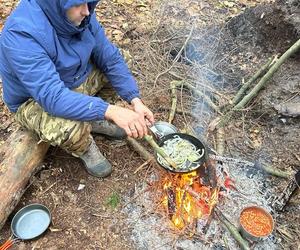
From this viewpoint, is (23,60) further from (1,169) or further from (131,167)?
(131,167)

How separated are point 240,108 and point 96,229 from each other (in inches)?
85.4

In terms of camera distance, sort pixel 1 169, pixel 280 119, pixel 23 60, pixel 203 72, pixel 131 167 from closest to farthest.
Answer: pixel 23 60
pixel 1 169
pixel 131 167
pixel 280 119
pixel 203 72

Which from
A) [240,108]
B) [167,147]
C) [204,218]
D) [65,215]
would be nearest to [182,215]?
[204,218]

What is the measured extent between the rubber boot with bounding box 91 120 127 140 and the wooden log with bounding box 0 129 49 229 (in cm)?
65

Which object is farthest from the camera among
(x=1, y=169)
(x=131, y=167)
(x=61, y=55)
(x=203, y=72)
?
(x=203, y=72)

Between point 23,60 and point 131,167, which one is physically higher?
point 23,60

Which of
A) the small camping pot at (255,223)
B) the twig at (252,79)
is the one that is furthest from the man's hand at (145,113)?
the twig at (252,79)

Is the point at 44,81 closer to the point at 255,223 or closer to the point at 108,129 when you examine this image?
the point at 108,129

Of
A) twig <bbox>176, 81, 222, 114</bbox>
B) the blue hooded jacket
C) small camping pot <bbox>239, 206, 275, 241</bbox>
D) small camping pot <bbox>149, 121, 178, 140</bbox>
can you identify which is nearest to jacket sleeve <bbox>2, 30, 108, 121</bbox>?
the blue hooded jacket

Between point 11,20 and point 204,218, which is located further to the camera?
point 204,218

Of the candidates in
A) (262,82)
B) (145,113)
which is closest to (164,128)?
(145,113)

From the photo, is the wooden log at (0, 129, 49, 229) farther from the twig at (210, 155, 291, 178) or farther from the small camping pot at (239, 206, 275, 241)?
the small camping pot at (239, 206, 275, 241)

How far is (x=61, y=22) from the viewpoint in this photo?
3264mm

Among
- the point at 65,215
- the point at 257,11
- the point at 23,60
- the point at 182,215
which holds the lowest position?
the point at 65,215
